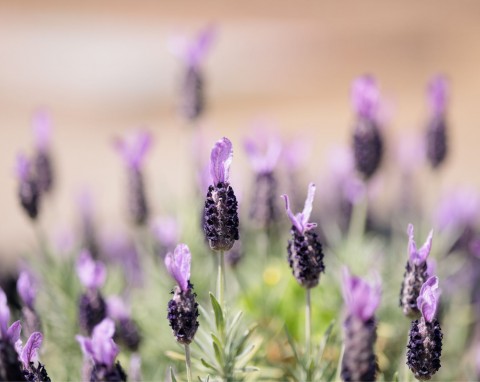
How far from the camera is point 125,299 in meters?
2.43

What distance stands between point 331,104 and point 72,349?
512 cm

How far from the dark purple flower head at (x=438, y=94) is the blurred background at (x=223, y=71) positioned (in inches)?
119

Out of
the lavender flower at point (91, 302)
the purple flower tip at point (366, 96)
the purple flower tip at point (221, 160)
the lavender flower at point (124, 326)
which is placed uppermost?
the purple flower tip at point (366, 96)

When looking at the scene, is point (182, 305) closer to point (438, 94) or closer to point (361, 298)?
point (361, 298)

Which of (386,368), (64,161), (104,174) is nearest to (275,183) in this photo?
(386,368)

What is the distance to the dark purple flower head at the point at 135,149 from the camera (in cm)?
223

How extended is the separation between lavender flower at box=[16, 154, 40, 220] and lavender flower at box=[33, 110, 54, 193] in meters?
0.37

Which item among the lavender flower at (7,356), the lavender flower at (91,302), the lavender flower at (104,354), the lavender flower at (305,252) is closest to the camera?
the lavender flower at (7,356)

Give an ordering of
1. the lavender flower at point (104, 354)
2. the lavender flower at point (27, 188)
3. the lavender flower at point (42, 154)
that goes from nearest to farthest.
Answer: the lavender flower at point (104, 354) → the lavender flower at point (27, 188) → the lavender flower at point (42, 154)

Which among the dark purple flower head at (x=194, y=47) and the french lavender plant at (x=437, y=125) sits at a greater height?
the dark purple flower head at (x=194, y=47)

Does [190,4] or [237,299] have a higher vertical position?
[190,4]

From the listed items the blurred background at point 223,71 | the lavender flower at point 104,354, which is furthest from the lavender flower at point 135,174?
the blurred background at point 223,71

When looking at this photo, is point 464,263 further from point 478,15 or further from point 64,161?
point 478,15

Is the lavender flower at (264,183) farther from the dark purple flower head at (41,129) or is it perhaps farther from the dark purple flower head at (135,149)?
the dark purple flower head at (41,129)
